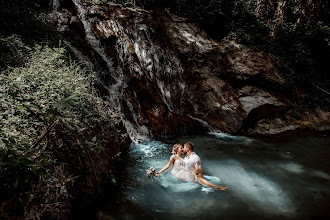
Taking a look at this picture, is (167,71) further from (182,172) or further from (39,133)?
(39,133)

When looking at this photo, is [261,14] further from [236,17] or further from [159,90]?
[159,90]

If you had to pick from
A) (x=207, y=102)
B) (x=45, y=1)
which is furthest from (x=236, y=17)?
(x=45, y=1)

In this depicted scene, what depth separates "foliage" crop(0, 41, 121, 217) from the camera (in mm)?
1950

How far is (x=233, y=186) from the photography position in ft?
15.5

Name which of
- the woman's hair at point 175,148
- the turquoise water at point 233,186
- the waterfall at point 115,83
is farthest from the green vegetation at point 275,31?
the woman's hair at point 175,148

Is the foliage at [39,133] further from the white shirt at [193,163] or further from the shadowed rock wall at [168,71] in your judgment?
the shadowed rock wall at [168,71]

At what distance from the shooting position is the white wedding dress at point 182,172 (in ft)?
15.2

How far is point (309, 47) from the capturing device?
11758 millimetres

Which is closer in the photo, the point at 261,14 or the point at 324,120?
the point at 324,120

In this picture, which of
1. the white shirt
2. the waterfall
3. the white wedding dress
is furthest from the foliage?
the waterfall

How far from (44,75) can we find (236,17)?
11555 mm

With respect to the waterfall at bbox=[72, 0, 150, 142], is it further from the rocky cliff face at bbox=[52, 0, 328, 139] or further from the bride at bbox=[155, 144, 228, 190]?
the bride at bbox=[155, 144, 228, 190]

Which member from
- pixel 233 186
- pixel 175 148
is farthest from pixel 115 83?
pixel 233 186

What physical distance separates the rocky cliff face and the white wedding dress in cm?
237
